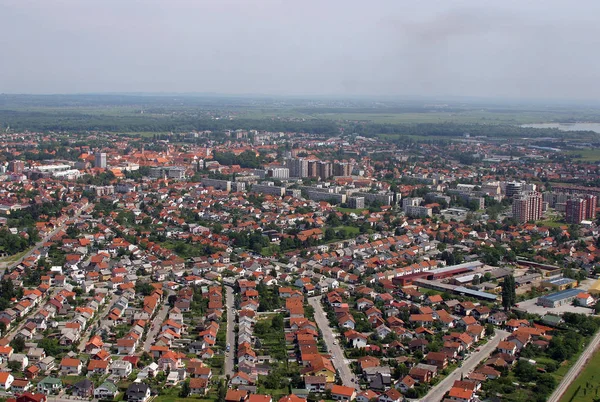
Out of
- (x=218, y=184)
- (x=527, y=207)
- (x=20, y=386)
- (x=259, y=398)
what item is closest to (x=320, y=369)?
(x=259, y=398)

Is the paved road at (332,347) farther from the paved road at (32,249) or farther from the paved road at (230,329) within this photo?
the paved road at (32,249)

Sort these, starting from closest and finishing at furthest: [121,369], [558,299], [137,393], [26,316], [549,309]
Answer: [137,393] → [121,369] → [26,316] → [549,309] → [558,299]

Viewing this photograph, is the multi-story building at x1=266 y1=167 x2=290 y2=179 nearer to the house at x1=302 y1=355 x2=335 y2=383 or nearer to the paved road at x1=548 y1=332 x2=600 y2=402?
the paved road at x1=548 y1=332 x2=600 y2=402

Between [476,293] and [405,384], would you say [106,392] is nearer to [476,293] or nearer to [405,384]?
[405,384]

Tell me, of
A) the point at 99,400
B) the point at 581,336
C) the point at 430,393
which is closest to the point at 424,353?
the point at 430,393

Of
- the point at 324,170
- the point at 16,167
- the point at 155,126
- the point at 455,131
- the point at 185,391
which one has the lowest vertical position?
the point at 185,391

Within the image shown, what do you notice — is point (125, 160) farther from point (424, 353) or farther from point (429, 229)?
Result: point (424, 353)
